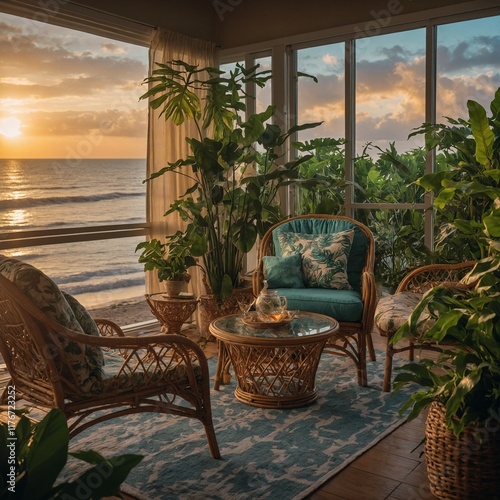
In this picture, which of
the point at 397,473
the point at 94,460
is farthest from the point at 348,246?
the point at 94,460

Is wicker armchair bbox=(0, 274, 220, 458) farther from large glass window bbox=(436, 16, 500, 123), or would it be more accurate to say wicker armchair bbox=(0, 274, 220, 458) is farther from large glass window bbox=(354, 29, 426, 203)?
large glass window bbox=(436, 16, 500, 123)

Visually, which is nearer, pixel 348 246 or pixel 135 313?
pixel 348 246

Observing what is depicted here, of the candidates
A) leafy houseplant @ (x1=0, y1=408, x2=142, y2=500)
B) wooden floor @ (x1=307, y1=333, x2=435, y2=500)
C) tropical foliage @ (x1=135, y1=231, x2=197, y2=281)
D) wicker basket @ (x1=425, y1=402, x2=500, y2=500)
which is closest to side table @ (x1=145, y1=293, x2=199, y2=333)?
tropical foliage @ (x1=135, y1=231, x2=197, y2=281)

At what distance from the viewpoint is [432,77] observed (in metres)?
4.85

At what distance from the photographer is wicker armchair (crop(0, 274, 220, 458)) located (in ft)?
7.73

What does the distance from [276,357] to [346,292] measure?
2.93ft

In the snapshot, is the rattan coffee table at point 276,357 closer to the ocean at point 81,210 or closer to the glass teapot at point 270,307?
the glass teapot at point 270,307

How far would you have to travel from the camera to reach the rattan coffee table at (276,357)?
3326 millimetres

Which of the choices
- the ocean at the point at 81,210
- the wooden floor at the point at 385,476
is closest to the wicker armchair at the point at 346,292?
the wooden floor at the point at 385,476

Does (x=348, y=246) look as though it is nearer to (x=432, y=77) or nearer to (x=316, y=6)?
(x=432, y=77)

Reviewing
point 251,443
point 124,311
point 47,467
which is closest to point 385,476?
point 251,443

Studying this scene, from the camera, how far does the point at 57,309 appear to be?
242 centimetres

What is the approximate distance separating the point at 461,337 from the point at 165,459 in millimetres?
1396

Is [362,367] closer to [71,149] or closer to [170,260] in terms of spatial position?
[170,260]
